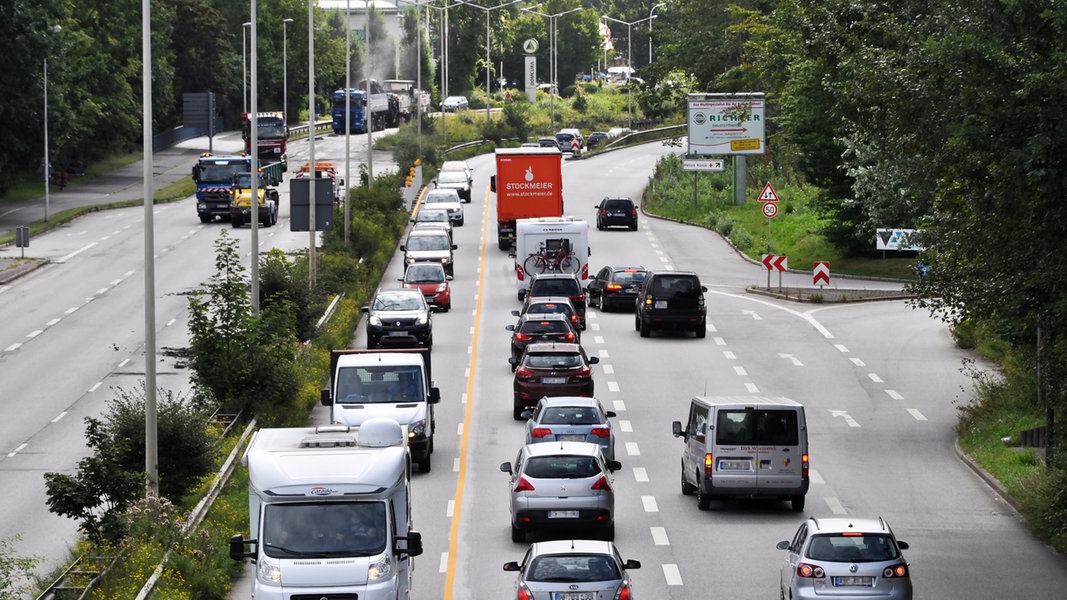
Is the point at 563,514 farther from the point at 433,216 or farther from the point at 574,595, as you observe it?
the point at 433,216

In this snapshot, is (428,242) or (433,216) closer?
(428,242)

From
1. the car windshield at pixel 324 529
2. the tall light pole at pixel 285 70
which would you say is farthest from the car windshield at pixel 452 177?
the car windshield at pixel 324 529

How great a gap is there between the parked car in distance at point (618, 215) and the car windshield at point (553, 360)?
3804 centimetres

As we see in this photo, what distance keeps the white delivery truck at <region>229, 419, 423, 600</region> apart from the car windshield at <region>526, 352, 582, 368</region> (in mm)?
16014

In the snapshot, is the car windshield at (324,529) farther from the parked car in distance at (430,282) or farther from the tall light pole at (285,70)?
the tall light pole at (285,70)

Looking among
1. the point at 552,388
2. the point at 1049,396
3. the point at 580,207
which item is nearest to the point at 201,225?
the point at 580,207

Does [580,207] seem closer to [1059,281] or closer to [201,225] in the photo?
[201,225]

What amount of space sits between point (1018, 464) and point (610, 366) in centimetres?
1340

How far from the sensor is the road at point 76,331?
28797mm

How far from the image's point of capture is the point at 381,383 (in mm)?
29234

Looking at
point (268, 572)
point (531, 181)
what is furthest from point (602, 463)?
point (531, 181)

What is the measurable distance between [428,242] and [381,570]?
40.1 metres

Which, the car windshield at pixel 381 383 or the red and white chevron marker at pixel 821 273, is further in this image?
the red and white chevron marker at pixel 821 273

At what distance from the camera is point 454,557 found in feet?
75.8
